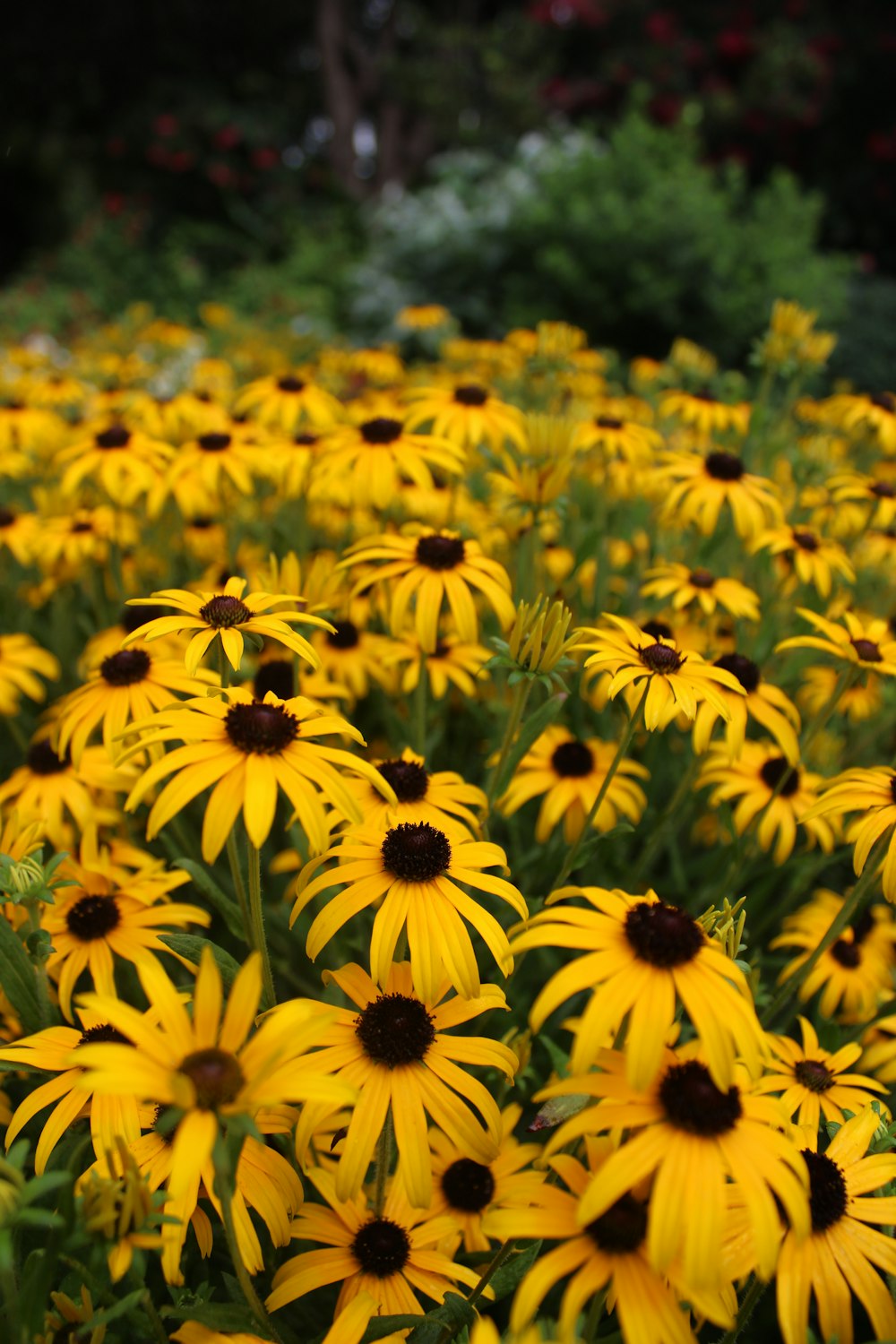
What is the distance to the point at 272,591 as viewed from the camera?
1.93 m

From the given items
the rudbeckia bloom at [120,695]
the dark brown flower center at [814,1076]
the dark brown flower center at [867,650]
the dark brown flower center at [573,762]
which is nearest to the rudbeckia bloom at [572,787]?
the dark brown flower center at [573,762]

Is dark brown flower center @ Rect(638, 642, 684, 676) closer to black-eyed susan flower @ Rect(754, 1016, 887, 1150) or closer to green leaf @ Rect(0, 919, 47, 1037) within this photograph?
black-eyed susan flower @ Rect(754, 1016, 887, 1150)

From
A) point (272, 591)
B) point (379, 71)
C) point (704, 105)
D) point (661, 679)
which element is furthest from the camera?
point (379, 71)

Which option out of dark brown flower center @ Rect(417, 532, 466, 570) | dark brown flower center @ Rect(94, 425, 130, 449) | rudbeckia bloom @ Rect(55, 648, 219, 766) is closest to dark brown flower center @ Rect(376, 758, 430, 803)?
→ rudbeckia bloom @ Rect(55, 648, 219, 766)

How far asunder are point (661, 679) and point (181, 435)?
2.41m

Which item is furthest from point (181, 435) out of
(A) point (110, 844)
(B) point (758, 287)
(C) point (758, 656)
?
(B) point (758, 287)

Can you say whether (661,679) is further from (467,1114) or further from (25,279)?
(25,279)

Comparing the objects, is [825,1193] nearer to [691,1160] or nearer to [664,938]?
[691,1160]

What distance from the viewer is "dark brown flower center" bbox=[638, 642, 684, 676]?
153cm

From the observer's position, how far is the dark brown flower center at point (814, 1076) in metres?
1.48

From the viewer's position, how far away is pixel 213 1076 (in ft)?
2.95

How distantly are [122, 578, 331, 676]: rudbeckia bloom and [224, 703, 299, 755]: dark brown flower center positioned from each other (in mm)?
108

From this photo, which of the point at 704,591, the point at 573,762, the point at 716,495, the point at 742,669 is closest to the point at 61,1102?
the point at 573,762

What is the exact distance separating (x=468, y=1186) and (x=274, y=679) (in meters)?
1.13
